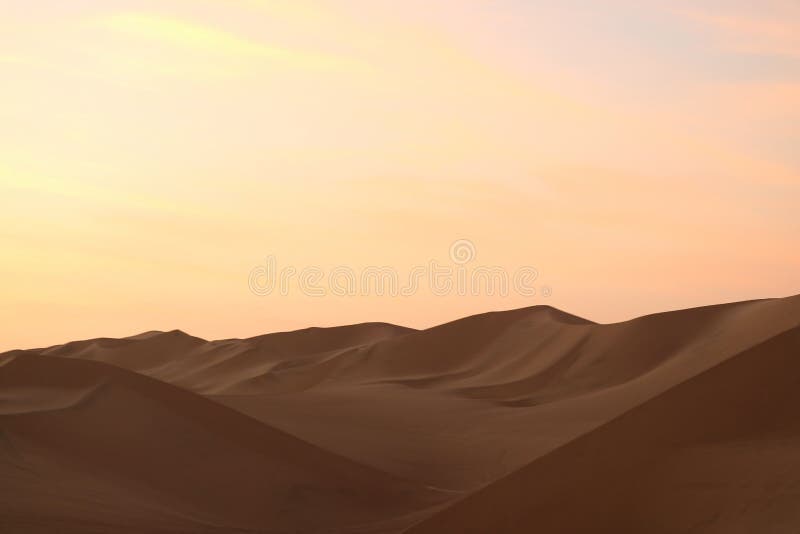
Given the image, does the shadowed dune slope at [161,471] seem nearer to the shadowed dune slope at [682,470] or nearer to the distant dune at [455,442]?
the distant dune at [455,442]

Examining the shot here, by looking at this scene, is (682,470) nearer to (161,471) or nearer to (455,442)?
(161,471)

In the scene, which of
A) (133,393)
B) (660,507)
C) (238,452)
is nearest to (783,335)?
(660,507)

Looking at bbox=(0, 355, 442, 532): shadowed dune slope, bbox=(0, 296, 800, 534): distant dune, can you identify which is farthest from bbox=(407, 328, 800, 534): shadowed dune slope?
bbox=(0, 355, 442, 532): shadowed dune slope

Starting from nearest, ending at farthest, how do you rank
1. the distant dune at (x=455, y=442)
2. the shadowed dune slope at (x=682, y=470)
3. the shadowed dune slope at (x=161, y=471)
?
1. the shadowed dune slope at (x=682, y=470)
2. the distant dune at (x=455, y=442)
3. the shadowed dune slope at (x=161, y=471)

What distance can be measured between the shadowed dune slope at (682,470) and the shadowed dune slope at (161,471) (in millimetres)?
2981

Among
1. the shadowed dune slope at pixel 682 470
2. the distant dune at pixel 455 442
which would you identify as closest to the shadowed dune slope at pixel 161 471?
the distant dune at pixel 455 442

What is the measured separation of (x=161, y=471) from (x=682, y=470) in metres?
5.81

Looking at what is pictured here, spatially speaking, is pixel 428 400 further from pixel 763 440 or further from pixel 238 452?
pixel 763 440

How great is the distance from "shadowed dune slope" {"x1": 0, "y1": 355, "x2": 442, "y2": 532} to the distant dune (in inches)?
1.1

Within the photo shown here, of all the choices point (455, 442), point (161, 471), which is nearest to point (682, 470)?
point (161, 471)

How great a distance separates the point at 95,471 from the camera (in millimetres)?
11109

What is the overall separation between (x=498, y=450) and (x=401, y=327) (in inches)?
701

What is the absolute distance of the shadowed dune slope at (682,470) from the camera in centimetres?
699

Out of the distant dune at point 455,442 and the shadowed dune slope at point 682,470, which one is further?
the distant dune at point 455,442
